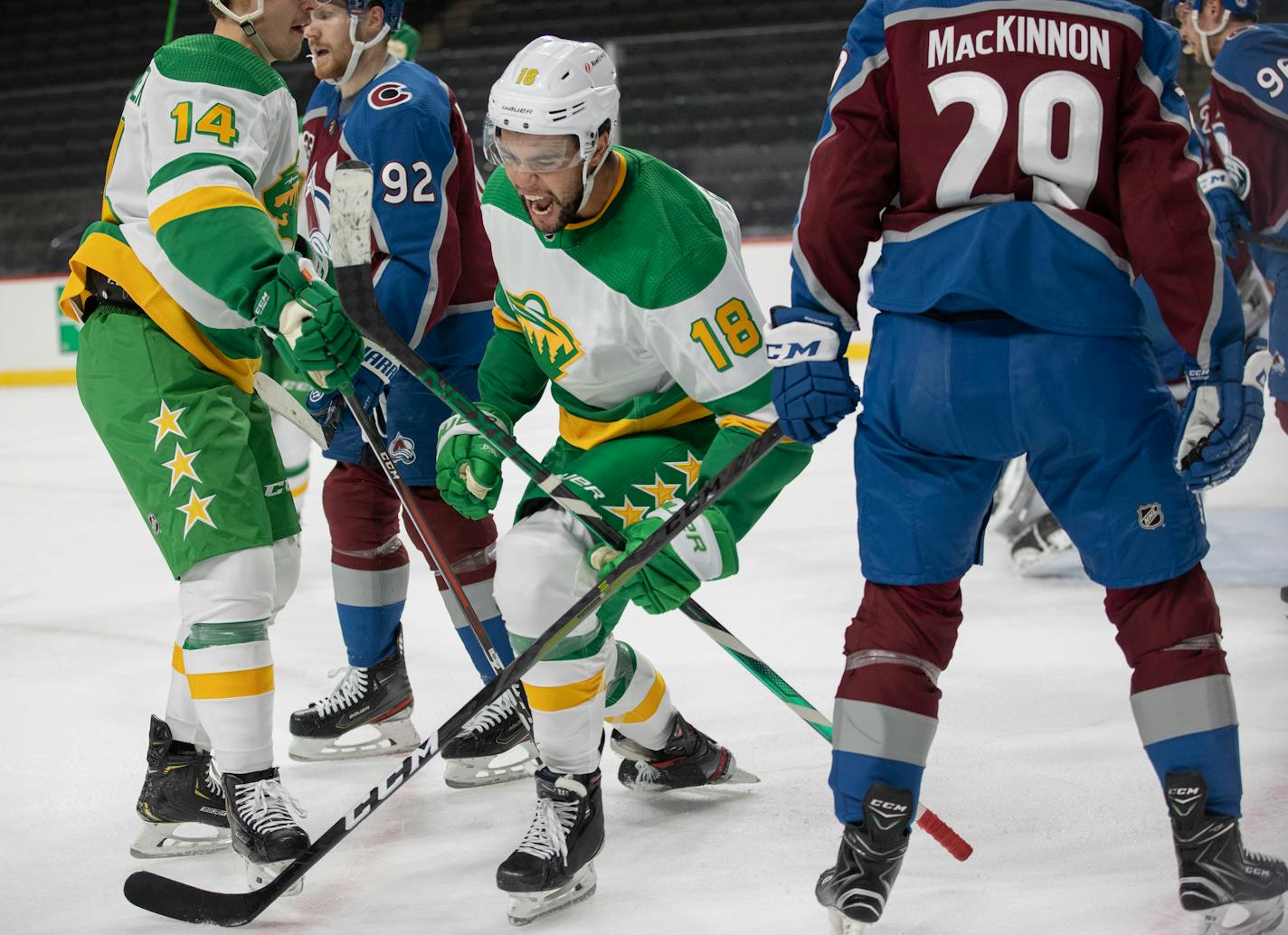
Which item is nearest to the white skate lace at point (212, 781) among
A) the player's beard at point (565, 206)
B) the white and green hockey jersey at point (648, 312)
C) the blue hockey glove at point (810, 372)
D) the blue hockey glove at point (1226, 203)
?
the white and green hockey jersey at point (648, 312)

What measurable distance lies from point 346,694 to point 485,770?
36cm

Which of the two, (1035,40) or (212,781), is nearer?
(1035,40)

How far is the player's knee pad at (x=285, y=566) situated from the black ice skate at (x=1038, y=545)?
79.1 inches

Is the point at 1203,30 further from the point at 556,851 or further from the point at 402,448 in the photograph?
the point at 556,851

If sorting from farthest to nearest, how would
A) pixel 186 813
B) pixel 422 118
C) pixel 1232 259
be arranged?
pixel 1232 259 < pixel 422 118 < pixel 186 813

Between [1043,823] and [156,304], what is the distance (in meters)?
1.49

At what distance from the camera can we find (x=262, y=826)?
2088 millimetres

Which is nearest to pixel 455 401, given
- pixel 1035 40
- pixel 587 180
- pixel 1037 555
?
pixel 587 180

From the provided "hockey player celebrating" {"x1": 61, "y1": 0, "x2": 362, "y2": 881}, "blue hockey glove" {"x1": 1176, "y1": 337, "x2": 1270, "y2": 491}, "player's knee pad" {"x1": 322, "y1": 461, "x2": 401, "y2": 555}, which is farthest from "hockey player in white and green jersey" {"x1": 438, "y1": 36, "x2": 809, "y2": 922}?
"player's knee pad" {"x1": 322, "y1": 461, "x2": 401, "y2": 555}

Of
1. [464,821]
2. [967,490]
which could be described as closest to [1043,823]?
[967,490]

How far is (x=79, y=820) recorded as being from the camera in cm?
243

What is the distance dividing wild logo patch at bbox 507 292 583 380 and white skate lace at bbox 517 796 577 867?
0.59m

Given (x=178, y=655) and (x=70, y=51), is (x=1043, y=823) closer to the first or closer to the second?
(x=178, y=655)

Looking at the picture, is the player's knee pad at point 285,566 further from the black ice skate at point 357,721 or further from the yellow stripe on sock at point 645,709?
the yellow stripe on sock at point 645,709
